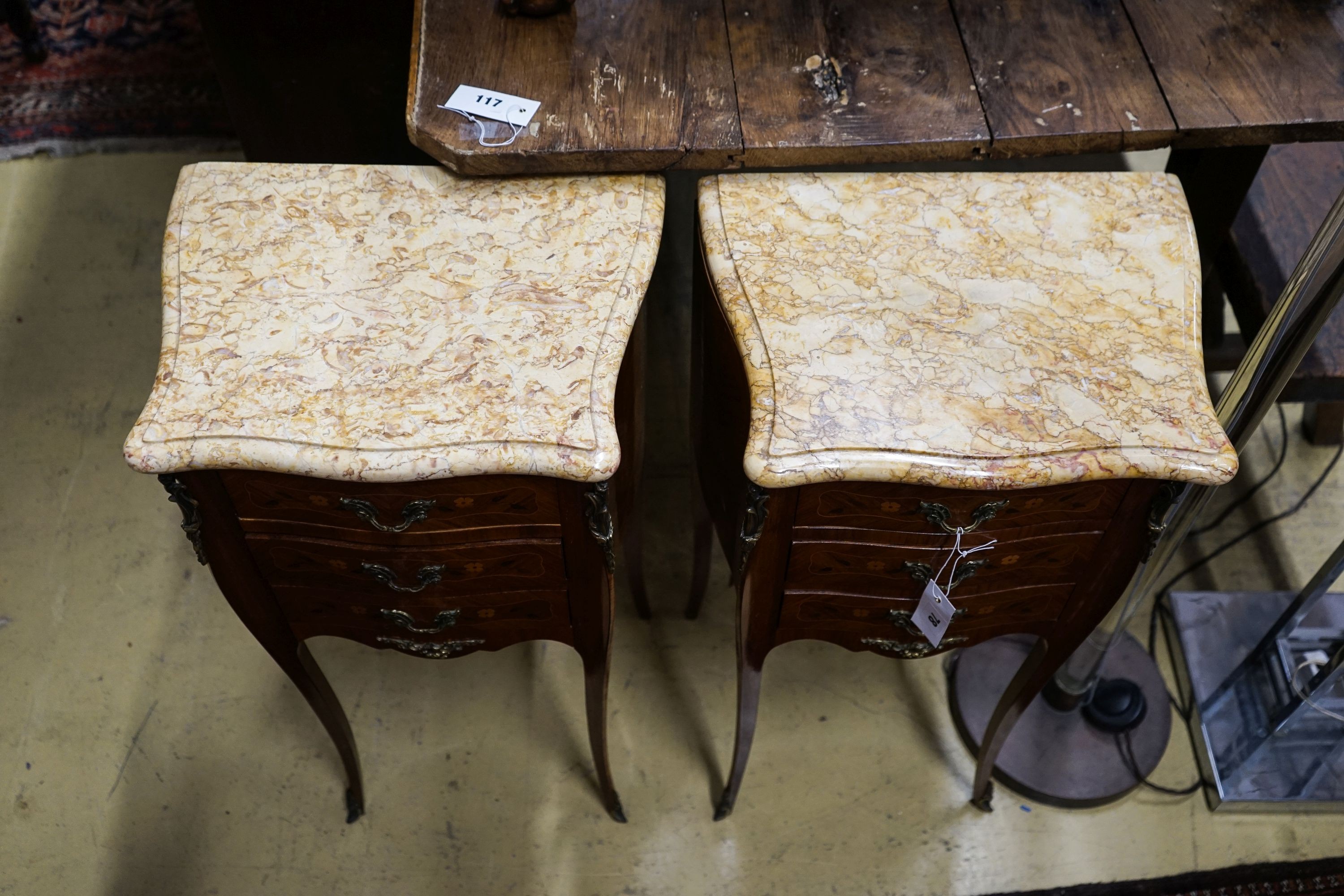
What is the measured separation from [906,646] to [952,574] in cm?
15

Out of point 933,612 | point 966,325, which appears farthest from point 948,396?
point 933,612

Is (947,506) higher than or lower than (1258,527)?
higher

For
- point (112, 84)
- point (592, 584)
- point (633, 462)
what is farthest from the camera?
point (112, 84)

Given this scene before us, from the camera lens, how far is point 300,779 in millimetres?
1564

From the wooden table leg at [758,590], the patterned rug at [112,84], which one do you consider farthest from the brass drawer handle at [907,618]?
the patterned rug at [112,84]

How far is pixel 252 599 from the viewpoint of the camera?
1152 millimetres

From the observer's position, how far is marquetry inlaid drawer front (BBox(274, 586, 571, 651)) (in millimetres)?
1154

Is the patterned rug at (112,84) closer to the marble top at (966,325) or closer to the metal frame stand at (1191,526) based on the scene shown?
the marble top at (966,325)

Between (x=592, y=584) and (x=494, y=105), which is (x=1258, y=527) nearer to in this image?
(x=592, y=584)

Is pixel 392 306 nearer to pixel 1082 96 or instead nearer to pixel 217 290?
pixel 217 290

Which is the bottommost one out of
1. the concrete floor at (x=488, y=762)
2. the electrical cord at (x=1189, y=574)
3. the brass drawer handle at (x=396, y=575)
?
the concrete floor at (x=488, y=762)

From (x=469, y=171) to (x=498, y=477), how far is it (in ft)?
1.37

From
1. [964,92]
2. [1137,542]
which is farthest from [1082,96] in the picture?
[1137,542]

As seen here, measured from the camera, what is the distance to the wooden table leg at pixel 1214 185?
149 centimetres
